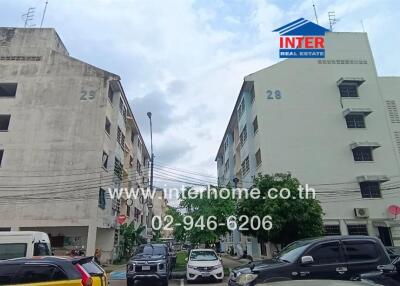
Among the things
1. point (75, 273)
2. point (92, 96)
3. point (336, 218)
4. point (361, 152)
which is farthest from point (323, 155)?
point (75, 273)

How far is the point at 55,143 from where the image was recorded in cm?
2589

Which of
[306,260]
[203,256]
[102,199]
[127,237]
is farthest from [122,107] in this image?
[306,260]

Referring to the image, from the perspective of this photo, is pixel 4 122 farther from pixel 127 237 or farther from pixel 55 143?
pixel 127 237

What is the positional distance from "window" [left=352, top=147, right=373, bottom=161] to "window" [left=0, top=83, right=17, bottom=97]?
2857cm

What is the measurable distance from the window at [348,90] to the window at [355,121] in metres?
1.99

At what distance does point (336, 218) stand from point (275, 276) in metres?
20.7

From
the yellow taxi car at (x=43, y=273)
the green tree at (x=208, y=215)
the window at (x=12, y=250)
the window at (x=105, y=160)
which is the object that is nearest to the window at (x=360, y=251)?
the yellow taxi car at (x=43, y=273)

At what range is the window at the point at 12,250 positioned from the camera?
12.7m

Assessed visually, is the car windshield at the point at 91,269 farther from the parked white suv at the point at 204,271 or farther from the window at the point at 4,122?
the window at the point at 4,122

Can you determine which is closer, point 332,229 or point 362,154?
point 332,229

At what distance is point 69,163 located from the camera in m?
25.5

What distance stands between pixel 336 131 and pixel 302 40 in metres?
8.15

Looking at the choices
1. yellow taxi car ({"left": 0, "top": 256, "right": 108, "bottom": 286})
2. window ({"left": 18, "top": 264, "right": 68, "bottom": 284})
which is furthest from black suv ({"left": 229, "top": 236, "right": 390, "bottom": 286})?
window ({"left": 18, "top": 264, "right": 68, "bottom": 284})

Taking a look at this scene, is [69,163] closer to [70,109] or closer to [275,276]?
[70,109]
